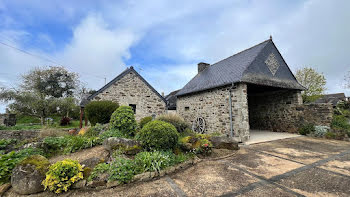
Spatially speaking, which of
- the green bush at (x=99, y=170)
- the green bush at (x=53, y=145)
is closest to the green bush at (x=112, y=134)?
the green bush at (x=53, y=145)

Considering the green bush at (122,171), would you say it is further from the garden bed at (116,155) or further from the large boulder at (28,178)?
the large boulder at (28,178)

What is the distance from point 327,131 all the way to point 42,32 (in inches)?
526

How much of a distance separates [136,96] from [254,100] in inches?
350

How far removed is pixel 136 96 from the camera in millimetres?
9398

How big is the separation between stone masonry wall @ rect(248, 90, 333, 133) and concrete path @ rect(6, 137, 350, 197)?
15.1 feet

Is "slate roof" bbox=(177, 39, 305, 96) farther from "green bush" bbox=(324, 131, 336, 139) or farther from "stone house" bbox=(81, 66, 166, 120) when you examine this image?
"stone house" bbox=(81, 66, 166, 120)

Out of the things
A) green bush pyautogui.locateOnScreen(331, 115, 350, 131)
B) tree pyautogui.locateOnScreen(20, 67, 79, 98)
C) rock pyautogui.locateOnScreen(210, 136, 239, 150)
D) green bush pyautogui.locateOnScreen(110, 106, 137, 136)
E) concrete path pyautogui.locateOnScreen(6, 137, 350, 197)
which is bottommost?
concrete path pyautogui.locateOnScreen(6, 137, 350, 197)

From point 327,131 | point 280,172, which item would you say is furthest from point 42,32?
point 327,131

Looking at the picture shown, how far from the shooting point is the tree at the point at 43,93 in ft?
36.5

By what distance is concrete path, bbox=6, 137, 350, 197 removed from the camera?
224cm

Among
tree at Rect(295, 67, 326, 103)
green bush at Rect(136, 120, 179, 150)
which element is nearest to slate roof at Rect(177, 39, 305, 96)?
green bush at Rect(136, 120, 179, 150)

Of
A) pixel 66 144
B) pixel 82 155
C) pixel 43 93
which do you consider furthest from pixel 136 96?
pixel 43 93

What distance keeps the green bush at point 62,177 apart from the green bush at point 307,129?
9.90 meters

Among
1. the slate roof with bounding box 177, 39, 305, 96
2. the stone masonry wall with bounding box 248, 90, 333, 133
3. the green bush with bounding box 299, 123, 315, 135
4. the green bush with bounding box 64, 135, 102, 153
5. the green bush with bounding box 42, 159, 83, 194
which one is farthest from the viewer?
the stone masonry wall with bounding box 248, 90, 333, 133
